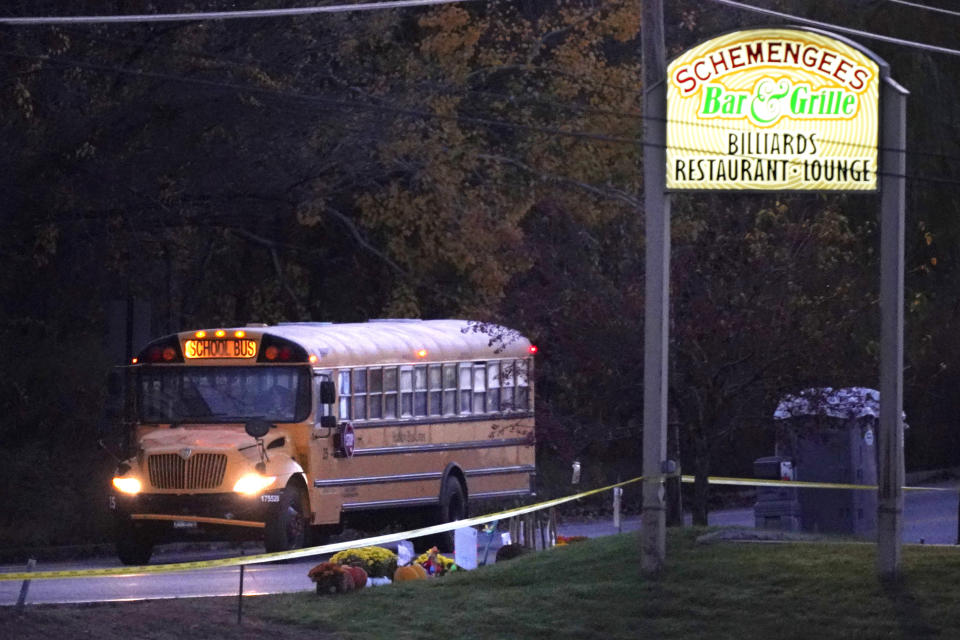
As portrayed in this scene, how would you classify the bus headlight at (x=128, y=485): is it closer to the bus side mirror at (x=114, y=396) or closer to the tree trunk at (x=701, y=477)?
the bus side mirror at (x=114, y=396)

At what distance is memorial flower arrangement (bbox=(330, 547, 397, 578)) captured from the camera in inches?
621

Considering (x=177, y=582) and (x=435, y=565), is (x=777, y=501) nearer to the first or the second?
(x=435, y=565)

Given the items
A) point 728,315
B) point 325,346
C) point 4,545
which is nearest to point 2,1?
point 325,346

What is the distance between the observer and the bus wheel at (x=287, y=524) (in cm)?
1930

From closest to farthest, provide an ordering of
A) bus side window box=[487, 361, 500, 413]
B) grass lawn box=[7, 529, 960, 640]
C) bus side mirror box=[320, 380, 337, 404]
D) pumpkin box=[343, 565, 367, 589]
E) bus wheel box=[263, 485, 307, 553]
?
grass lawn box=[7, 529, 960, 640] → pumpkin box=[343, 565, 367, 589] → bus wheel box=[263, 485, 307, 553] → bus side mirror box=[320, 380, 337, 404] → bus side window box=[487, 361, 500, 413]

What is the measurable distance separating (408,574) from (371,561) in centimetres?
35

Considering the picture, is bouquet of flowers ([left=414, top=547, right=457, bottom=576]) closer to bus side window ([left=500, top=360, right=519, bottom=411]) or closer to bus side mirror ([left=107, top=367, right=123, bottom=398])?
bus side mirror ([left=107, top=367, right=123, bottom=398])

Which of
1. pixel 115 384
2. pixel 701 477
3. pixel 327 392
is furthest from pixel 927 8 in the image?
pixel 115 384

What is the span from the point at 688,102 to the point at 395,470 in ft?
31.5

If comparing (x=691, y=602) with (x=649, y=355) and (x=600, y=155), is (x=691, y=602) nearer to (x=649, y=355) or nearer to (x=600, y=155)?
(x=649, y=355)

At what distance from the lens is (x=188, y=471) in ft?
64.0

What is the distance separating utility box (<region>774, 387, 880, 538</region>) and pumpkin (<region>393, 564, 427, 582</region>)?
13.6ft

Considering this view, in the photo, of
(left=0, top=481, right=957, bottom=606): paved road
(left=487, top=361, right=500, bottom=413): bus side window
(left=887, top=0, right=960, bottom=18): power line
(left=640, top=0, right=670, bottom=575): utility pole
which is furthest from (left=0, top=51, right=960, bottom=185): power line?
(left=0, top=481, right=957, bottom=606): paved road

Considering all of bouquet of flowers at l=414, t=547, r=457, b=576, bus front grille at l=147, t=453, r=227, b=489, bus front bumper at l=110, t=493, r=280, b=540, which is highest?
bus front grille at l=147, t=453, r=227, b=489
